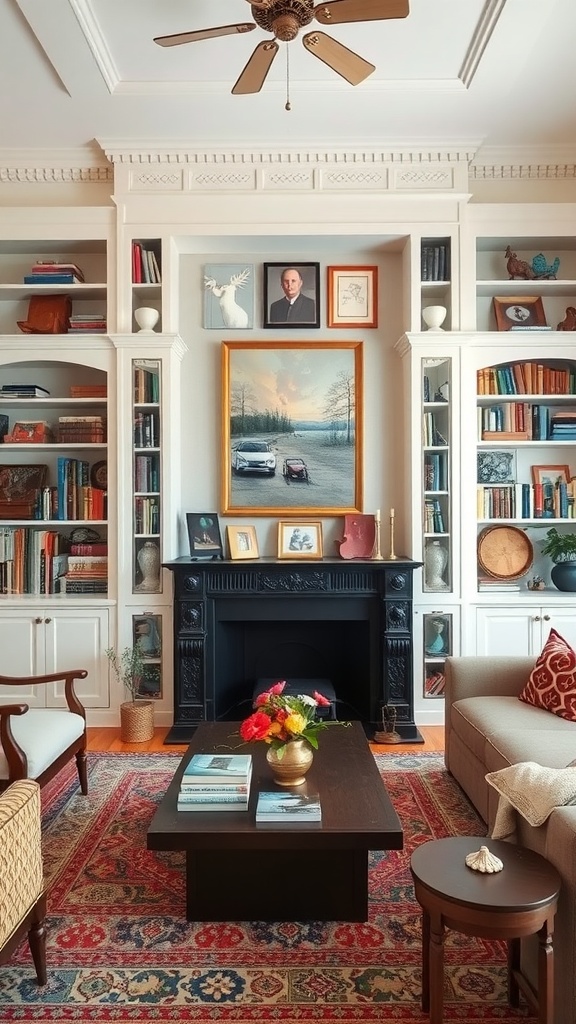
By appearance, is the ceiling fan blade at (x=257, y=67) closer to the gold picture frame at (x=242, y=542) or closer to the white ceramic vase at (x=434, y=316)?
the white ceramic vase at (x=434, y=316)

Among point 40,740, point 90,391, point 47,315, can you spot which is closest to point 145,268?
point 47,315

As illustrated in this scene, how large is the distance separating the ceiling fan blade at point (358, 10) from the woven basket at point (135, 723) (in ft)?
11.2

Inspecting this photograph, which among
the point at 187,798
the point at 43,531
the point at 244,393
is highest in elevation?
the point at 244,393

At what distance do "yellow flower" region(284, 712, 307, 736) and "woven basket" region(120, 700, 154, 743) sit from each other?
79.5 inches

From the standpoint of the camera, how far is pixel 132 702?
12.9 feet

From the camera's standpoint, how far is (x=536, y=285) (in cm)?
415

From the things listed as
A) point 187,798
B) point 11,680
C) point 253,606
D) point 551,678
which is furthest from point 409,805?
point 11,680

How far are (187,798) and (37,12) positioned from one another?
336 cm

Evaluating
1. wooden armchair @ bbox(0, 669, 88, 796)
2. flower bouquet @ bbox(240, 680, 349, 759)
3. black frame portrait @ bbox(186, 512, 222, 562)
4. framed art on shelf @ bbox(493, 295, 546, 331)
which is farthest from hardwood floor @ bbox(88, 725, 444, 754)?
framed art on shelf @ bbox(493, 295, 546, 331)

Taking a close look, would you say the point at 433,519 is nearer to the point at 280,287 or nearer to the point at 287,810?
the point at 280,287

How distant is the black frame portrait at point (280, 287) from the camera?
4.33 meters

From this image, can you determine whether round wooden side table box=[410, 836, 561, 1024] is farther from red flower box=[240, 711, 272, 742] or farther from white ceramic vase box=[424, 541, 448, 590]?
white ceramic vase box=[424, 541, 448, 590]

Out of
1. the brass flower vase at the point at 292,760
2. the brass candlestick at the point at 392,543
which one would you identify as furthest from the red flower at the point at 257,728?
the brass candlestick at the point at 392,543

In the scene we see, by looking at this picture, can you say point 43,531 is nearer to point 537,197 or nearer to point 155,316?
point 155,316
